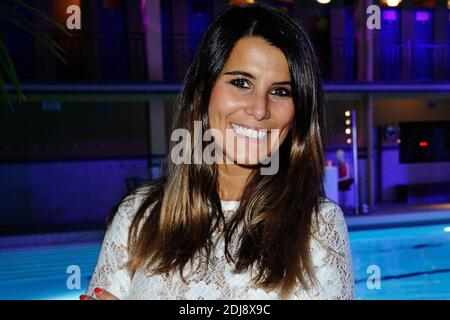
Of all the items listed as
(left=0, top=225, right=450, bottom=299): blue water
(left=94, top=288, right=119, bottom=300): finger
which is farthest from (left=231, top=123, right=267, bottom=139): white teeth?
(left=0, top=225, right=450, bottom=299): blue water

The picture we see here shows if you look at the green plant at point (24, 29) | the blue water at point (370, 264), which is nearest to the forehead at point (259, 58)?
the green plant at point (24, 29)

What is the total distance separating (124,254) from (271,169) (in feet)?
1.66

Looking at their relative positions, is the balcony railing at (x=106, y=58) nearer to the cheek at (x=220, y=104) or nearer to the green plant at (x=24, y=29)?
the green plant at (x=24, y=29)

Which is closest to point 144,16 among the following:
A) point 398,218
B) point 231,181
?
point 398,218

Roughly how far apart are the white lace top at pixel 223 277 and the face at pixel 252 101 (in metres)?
0.25

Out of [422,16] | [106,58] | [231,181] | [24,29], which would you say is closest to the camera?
[231,181]

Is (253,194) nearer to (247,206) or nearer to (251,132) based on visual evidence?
(247,206)

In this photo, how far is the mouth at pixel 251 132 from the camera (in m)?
1.35

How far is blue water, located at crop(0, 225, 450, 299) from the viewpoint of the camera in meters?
6.09

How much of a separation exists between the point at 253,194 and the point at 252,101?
0.93 feet

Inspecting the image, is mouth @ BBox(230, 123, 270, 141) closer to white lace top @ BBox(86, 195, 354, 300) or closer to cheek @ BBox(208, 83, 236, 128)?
cheek @ BBox(208, 83, 236, 128)

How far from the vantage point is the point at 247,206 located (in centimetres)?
142

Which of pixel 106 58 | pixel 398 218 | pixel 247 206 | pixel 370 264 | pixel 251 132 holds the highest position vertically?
pixel 106 58
